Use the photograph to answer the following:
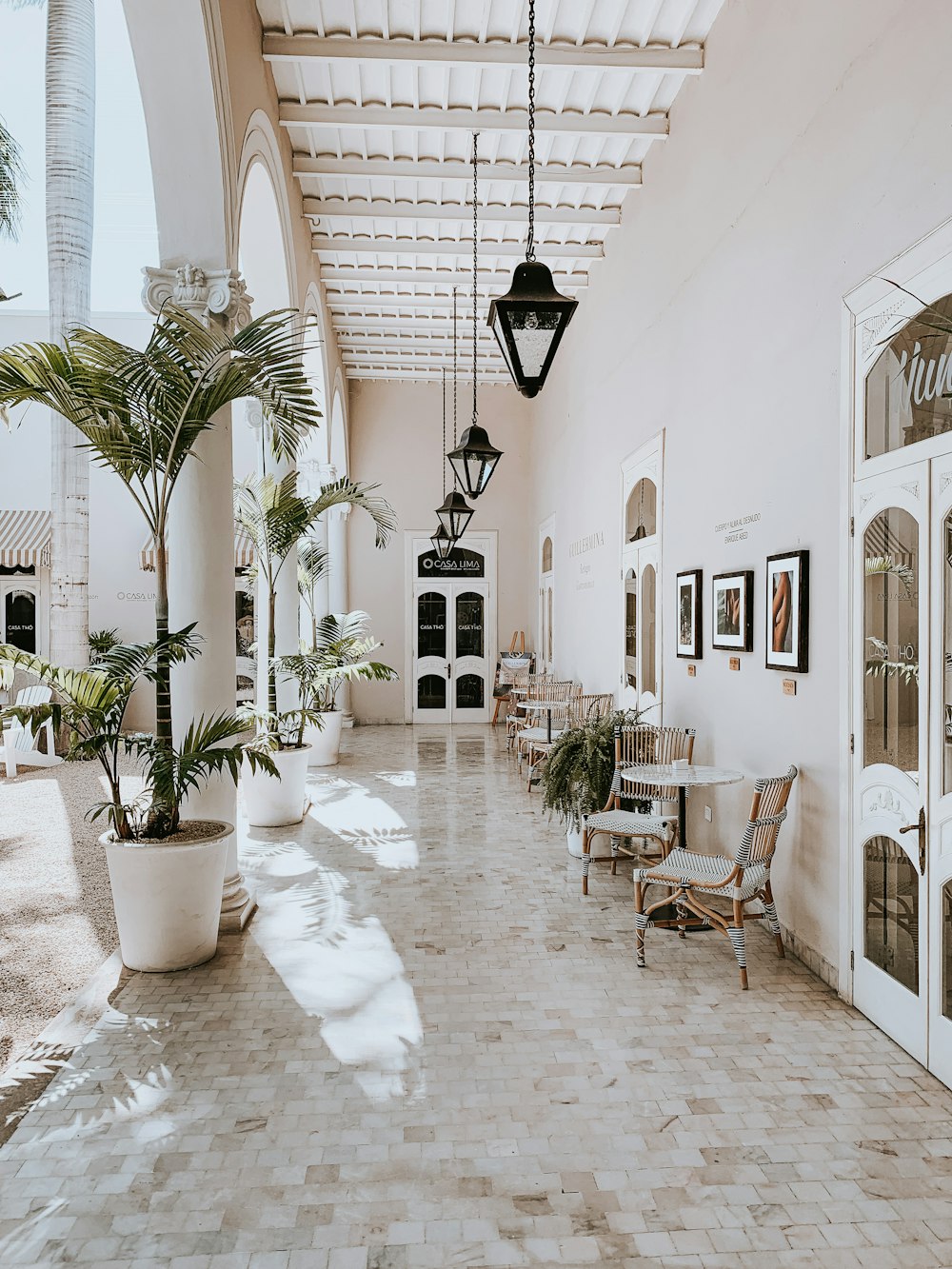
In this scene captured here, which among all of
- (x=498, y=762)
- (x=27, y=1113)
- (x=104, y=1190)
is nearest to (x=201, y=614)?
(x=27, y=1113)

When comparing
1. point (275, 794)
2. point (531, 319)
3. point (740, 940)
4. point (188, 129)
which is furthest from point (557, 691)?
point (188, 129)

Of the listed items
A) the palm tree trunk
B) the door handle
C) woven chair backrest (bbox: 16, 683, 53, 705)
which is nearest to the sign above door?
the palm tree trunk

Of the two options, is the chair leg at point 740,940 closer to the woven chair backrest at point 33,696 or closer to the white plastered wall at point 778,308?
the white plastered wall at point 778,308

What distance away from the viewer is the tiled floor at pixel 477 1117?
7.76 feet

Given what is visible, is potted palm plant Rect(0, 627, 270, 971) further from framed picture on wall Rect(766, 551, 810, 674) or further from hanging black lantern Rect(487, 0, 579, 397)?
framed picture on wall Rect(766, 551, 810, 674)

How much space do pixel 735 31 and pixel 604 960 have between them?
18.3ft

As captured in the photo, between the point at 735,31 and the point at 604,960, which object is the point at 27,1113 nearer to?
the point at 604,960

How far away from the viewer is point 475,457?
22.9ft

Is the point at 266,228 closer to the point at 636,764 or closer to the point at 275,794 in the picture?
the point at 275,794

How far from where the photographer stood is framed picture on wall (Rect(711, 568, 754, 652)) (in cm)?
511

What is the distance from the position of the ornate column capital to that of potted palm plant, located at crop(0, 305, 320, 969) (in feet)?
1.24

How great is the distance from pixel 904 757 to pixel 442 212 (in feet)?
23.1

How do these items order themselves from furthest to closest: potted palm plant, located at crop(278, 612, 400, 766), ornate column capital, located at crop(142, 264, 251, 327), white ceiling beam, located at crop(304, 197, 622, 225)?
white ceiling beam, located at crop(304, 197, 622, 225), potted palm plant, located at crop(278, 612, 400, 766), ornate column capital, located at crop(142, 264, 251, 327)

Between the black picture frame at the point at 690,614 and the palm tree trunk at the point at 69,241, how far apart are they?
7.39 meters
